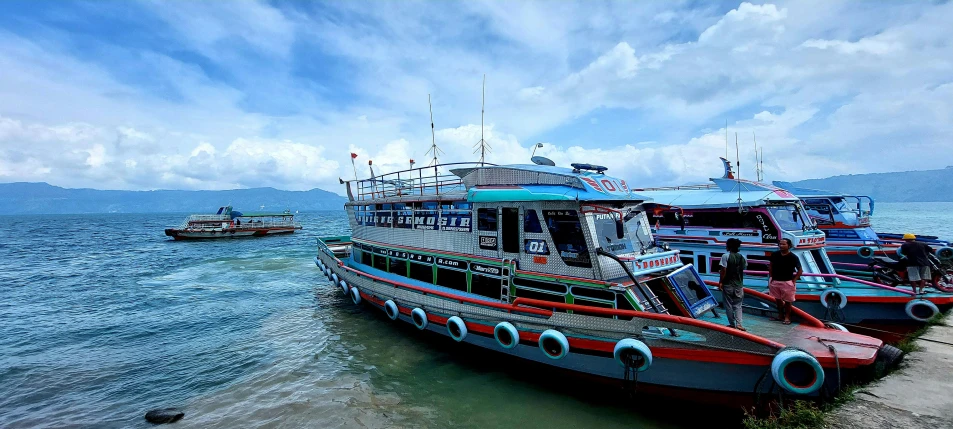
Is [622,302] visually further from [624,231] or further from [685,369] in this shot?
[624,231]

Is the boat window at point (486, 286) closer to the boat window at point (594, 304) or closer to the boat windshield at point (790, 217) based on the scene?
the boat window at point (594, 304)

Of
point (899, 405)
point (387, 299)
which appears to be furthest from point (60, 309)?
point (899, 405)

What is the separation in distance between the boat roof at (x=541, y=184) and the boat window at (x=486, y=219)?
563 mm

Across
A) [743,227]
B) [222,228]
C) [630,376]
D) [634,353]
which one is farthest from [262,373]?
[222,228]

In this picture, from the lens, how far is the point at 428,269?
36.1 feet

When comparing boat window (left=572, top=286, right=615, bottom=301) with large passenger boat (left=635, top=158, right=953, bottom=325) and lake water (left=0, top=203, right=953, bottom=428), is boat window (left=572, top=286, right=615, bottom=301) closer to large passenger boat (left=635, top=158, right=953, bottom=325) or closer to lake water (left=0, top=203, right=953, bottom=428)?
lake water (left=0, top=203, right=953, bottom=428)

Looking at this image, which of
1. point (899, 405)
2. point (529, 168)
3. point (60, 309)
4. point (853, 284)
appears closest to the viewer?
point (899, 405)

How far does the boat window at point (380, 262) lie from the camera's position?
507 inches

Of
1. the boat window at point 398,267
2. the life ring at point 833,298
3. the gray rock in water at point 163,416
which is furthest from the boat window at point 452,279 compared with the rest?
the life ring at point 833,298

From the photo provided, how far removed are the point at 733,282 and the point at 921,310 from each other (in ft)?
21.1

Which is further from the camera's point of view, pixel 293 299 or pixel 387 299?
pixel 293 299

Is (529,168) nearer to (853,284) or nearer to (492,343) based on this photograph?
(492,343)

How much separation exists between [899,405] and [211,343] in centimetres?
1490

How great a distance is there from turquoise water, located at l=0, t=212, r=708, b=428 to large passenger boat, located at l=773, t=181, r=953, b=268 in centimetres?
1280
